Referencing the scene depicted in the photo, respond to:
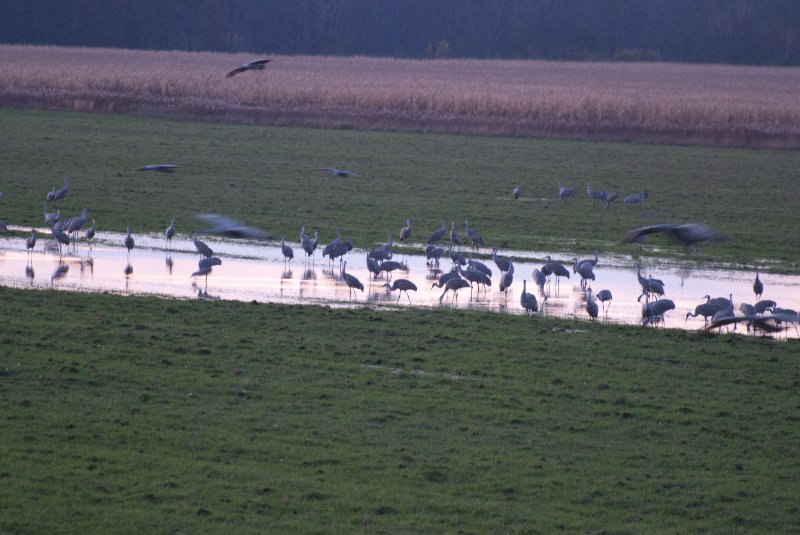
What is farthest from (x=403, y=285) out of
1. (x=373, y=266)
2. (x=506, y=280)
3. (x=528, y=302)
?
(x=528, y=302)

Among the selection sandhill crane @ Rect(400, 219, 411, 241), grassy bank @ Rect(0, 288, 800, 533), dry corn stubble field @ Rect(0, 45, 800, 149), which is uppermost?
dry corn stubble field @ Rect(0, 45, 800, 149)

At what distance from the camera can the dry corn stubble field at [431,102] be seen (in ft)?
140

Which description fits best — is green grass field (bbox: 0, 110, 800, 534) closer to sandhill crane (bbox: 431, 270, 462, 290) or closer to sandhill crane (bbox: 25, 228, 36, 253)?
sandhill crane (bbox: 431, 270, 462, 290)

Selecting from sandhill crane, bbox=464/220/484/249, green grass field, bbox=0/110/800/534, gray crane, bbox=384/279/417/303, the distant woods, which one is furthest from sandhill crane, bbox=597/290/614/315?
the distant woods

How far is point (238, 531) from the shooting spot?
7.47 metres

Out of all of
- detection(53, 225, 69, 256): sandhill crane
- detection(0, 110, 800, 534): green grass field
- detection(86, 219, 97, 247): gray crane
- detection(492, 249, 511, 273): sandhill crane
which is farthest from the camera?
detection(86, 219, 97, 247): gray crane

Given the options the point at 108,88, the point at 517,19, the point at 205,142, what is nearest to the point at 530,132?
the point at 205,142

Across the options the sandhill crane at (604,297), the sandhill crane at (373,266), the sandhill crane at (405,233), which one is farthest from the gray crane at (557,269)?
the sandhill crane at (405,233)

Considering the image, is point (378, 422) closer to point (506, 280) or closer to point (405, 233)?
point (506, 280)

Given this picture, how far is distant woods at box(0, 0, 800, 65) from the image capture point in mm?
114000

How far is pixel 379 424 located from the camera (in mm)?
9742

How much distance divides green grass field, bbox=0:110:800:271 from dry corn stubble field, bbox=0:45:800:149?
2961 millimetres

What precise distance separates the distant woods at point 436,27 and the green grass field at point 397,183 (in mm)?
78897

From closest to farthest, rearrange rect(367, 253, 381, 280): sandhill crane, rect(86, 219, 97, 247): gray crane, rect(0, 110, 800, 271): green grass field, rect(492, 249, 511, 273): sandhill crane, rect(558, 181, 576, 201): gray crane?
rect(367, 253, 381, 280): sandhill crane < rect(492, 249, 511, 273): sandhill crane < rect(86, 219, 97, 247): gray crane < rect(0, 110, 800, 271): green grass field < rect(558, 181, 576, 201): gray crane
